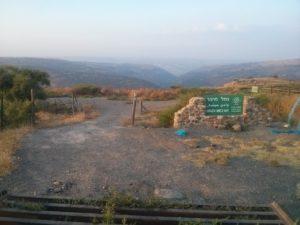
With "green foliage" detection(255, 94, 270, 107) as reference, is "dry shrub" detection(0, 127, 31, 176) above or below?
below

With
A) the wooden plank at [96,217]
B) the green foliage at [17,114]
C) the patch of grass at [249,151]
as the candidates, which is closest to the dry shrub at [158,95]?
the green foliage at [17,114]

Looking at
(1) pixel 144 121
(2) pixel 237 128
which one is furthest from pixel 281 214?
(1) pixel 144 121

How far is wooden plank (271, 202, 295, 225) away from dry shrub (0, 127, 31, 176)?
6364mm

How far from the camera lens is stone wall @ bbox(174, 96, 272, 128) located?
51.6 feet

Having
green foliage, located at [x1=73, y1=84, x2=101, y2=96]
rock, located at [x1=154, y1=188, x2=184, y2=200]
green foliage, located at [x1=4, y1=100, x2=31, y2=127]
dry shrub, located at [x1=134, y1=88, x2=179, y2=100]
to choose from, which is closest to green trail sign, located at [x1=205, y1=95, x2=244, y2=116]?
rock, located at [x1=154, y1=188, x2=184, y2=200]

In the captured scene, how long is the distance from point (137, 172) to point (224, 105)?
6.83 m

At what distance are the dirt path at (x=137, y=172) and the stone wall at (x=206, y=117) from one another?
191 centimetres

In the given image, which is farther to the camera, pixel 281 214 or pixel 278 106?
pixel 278 106

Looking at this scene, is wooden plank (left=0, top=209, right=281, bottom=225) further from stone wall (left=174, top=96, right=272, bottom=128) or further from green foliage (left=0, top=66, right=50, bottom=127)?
green foliage (left=0, top=66, right=50, bottom=127)

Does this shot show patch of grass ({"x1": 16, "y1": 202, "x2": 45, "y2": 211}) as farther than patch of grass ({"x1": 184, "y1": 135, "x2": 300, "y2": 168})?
No

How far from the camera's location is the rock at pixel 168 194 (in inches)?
330

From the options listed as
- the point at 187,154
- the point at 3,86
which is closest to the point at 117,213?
the point at 187,154

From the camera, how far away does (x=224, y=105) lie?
15.8m

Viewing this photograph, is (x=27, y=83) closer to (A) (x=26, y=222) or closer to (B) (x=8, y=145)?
(B) (x=8, y=145)
